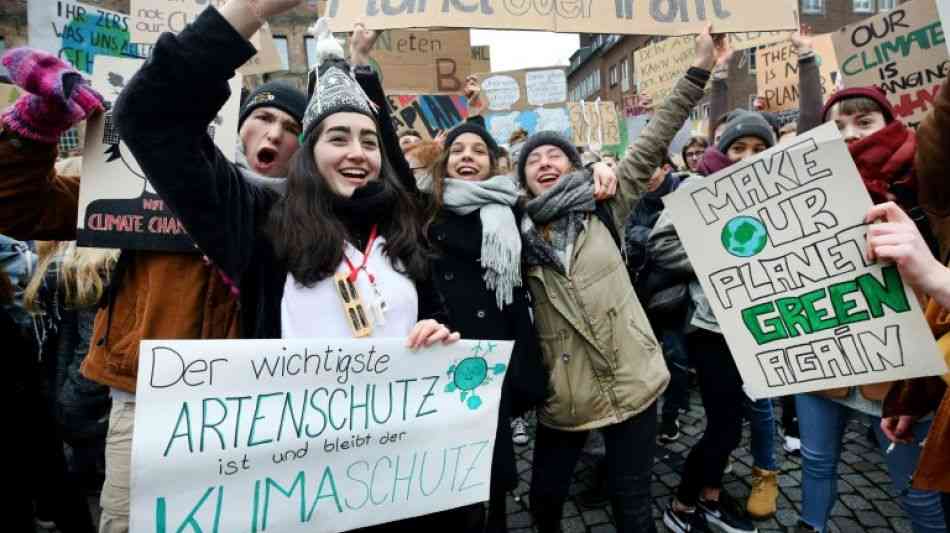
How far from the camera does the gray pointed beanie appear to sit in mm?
1748

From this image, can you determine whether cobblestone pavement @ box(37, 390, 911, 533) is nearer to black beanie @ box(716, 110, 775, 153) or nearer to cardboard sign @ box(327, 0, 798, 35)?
black beanie @ box(716, 110, 775, 153)

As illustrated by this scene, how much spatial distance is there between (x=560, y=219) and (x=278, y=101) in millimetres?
1317

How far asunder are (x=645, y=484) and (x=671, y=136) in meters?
1.59

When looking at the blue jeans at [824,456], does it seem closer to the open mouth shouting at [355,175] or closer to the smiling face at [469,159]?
the smiling face at [469,159]

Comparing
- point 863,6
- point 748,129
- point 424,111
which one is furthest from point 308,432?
point 863,6

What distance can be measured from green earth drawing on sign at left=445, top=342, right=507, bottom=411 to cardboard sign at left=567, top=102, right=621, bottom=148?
19.3 feet

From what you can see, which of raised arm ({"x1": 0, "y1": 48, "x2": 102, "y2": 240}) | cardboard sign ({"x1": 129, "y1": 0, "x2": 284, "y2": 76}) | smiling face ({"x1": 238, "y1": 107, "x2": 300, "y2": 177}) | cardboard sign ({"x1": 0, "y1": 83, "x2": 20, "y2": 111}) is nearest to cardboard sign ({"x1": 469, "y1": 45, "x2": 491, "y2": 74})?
cardboard sign ({"x1": 129, "y1": 0, "x2": 284, "y2": 76})

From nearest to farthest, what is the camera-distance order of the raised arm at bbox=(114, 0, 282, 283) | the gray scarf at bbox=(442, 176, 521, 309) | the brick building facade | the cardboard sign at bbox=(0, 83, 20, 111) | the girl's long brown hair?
the raised arm at bbox=(114, 0, 282, 283), the girl's long brown hair, the gray scarf at bbox=(442, 176, 521, 309), the cardboard sign at bbox=(0, 83, 20, 111), the brick building facade

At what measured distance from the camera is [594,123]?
23.5 ft

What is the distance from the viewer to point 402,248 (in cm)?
175

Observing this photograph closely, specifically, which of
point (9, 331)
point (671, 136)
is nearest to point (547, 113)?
point (671, 136)

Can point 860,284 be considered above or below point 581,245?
below

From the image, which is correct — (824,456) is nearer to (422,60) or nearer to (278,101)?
(278,101)

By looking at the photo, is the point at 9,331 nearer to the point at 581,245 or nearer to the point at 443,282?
the point at 443,282
